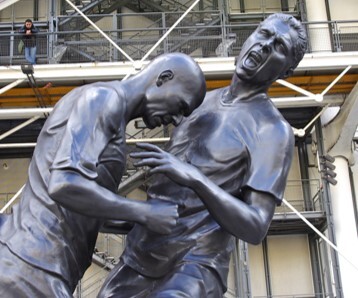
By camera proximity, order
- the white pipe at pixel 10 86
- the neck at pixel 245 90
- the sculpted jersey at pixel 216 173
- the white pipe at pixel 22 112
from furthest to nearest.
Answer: the white pipe at pixel 22 112
the white pipe at pixel 10 86
the neck at pixel 245 90
the sculpted jersey at pixel 216 173

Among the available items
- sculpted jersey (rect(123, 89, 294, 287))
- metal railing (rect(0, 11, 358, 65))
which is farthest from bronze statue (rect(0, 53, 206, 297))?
metal railing (rect(0, 11, 358, 65))

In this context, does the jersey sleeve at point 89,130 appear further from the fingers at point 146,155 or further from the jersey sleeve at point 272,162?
the jersey sleeve at point 272,162

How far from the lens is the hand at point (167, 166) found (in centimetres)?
209

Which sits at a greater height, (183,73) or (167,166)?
(183,73)

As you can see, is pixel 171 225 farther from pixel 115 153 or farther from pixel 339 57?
pixel 339 57

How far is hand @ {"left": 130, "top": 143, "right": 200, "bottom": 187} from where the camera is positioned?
6.87 feet

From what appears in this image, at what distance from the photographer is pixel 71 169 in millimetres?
2023

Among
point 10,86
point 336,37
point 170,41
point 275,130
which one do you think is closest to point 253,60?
point 275,130

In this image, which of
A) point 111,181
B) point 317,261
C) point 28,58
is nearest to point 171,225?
point 111,181

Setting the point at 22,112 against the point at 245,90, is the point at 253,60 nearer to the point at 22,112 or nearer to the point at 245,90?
the point at 245,90

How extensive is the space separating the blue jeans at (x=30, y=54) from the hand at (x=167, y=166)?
15.1 m

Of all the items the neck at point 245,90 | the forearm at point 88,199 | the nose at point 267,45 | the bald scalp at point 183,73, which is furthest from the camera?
the neck at point 245,90

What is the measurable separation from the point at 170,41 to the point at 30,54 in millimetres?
3352

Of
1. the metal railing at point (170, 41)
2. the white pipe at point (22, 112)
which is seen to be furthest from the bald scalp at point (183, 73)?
the metal railing at point (170, 41)
